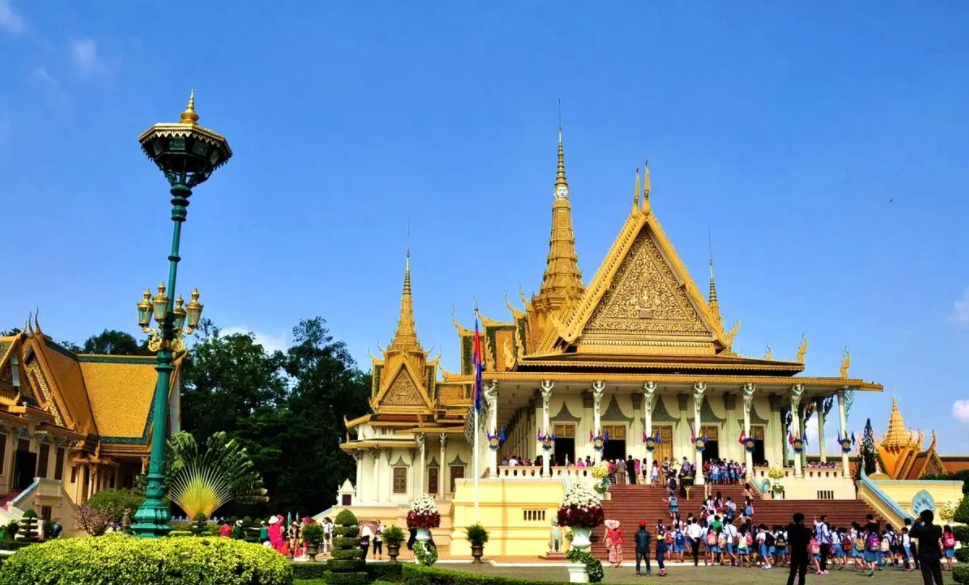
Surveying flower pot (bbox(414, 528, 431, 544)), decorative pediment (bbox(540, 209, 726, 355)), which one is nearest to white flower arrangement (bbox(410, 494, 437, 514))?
flower pot (bbox(414, 528, 431, 544))

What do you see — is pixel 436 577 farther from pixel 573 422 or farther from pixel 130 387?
pixel 130 387

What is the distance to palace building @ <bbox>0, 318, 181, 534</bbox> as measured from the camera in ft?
100

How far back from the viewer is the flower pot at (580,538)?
49.7 ft

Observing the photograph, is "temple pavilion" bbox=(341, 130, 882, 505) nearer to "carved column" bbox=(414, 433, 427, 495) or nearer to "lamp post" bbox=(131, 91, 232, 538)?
"carved column" bbox=(414, 433, 427, 495)

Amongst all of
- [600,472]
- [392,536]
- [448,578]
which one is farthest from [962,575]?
[392,536]

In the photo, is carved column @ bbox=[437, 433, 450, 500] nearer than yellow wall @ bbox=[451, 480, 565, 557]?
No

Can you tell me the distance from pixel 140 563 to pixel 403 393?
4143 cm

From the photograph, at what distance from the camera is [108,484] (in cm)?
4119

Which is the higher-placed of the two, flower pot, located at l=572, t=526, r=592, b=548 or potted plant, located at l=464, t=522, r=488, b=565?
flower pot, located at l=572, t=526, r=592, b=548

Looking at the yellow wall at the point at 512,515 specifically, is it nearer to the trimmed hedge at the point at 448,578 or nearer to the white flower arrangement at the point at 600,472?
the white flower arrangement at the point at 600,472

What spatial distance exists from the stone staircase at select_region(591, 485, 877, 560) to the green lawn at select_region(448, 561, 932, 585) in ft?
12.9

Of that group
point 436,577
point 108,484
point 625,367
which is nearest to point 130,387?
point 108,484

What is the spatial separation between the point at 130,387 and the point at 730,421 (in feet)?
87.8

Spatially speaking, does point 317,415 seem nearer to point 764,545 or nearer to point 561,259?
point 561,259
